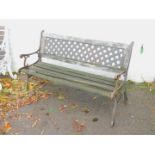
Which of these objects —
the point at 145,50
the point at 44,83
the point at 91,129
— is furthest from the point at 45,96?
the point at 145,50

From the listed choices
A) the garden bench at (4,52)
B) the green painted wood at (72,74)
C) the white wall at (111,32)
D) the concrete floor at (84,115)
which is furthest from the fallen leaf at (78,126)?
the garden bench at (4,52)

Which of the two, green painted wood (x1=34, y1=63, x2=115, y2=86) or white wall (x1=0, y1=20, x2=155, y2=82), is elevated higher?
white wall (x1=0, y1=20, x2=155, y2=82)

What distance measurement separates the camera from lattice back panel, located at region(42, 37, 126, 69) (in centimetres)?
443

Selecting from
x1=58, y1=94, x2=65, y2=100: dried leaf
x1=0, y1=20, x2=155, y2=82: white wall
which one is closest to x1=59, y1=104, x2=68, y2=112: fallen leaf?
x1=58, y1=94, x2=65, y2=100: dried leaf

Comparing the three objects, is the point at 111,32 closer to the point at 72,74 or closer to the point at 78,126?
the point at 72,74

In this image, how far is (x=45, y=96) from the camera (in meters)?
4.97

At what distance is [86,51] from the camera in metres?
4.73

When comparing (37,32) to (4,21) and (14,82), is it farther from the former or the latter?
(14,82)

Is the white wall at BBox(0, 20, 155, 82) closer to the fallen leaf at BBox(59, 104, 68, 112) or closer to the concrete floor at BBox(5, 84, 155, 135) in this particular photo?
the concrete floor at BBox(5, 84, 155, 135)

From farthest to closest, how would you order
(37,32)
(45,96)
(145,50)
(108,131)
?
(37,32) → (145,50) → (45,96) → (108,131)

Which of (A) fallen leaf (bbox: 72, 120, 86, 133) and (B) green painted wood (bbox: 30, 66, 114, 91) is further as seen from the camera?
(B) green painted wood (bbox: 30, 66, 114, 91)

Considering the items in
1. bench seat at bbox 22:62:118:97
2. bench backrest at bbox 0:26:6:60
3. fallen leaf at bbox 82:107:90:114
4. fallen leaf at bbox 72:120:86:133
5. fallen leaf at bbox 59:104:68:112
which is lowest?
fallen leaf at bbox 72:120:86:133

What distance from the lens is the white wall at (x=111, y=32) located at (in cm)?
525

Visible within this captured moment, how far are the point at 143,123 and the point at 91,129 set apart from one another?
86 cm
